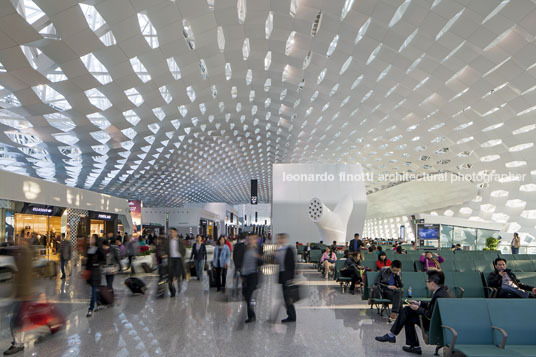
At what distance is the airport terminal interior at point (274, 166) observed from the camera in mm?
5551

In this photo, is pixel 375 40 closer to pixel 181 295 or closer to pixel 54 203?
pixel 181 295

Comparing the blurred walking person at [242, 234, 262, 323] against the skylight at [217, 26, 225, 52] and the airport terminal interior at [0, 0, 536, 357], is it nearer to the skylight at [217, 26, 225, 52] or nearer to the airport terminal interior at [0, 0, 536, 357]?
the airport terminal interior at [0, 0, 536, 357]

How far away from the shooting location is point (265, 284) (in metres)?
12.4

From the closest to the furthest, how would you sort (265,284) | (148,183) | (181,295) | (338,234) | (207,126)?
(181,295), (265,284), (338,234), (207,126), (148,183)

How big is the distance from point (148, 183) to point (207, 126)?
20.3 meters

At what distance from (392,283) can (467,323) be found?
3120 millimetres

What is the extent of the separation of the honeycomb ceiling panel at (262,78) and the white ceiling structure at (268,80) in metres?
0.07

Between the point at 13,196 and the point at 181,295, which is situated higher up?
the point at 13,196

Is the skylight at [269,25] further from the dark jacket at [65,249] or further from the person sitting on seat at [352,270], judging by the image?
the dark jacket at [65,249]

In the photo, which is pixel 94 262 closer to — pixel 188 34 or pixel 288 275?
pixel 288 275

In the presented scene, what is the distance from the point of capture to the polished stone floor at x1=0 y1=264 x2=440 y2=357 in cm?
505

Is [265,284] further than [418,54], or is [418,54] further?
[418,54]

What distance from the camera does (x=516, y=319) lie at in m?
4.08

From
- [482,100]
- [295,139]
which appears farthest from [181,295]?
[295,139]
